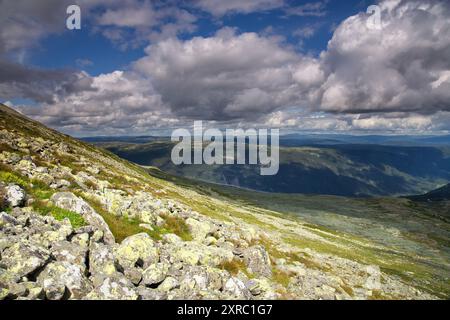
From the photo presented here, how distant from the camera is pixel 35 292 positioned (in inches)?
551

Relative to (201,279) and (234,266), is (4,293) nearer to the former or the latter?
(201,279)

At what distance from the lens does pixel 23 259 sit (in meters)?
15.4

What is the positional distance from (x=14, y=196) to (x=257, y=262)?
20.0 metres

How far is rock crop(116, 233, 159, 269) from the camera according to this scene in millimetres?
19828

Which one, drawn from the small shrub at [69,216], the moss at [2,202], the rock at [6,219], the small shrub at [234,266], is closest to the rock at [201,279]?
the small shrub at [234,266]

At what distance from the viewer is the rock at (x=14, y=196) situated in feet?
70.7

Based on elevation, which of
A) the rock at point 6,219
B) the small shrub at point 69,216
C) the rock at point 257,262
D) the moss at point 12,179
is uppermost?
the moss at point 12,179

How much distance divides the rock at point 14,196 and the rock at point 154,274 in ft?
35.6

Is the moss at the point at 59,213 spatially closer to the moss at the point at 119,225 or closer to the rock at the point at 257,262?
the moss at the point at 119,225
